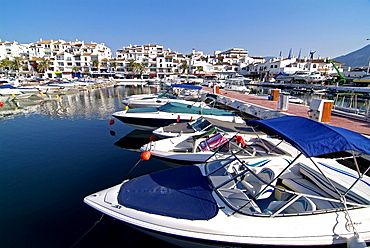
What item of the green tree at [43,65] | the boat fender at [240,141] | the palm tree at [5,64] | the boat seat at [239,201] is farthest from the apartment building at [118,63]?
the boat seat at [239,201]

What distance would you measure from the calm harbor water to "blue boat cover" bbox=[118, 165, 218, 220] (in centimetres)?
144

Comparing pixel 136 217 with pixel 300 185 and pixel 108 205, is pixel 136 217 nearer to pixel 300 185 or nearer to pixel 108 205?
pixel 108 205

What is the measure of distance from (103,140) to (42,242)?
817 centimetres

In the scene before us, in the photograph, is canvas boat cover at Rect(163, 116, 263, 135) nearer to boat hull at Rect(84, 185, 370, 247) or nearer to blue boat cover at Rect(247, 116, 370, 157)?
blue boat cover at Rect(247, 116, 370, 157)

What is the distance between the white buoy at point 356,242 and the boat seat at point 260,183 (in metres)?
1.66

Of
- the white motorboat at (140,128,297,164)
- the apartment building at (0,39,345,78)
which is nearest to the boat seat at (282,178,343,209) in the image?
the white motorboat at (140,128,297,164)

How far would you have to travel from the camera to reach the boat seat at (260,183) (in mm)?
4672

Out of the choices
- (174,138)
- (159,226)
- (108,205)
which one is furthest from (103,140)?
(159,226)

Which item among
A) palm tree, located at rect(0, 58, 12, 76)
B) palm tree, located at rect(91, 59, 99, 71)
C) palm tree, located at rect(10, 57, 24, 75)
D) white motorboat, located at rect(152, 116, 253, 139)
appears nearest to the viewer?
white motorboat, located at rect(152, 116, 253, 139)

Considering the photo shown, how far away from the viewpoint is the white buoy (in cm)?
332

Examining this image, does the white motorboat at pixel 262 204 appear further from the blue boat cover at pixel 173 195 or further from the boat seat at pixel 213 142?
the boat seat at pixel 213 142

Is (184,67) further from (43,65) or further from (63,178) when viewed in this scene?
(63,178)

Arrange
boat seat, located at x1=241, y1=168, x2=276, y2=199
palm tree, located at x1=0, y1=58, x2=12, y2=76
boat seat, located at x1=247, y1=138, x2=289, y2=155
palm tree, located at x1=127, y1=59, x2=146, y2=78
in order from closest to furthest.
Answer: boat seat, located at x1=241, y1=168, x2=276, y2=199 → boat seat, located at x1=247, y1=138, x2=289, y2=155 → palm tree, located at x1=0, y1=58, x2=12, y2=76 → palm tree, located at x1=127, y1=59, x2=146, y2=78

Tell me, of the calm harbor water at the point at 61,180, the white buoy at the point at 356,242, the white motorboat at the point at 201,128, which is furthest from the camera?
the white motorboat at the point at 201,128
